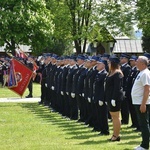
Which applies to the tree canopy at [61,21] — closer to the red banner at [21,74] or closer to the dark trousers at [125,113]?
the red banner at [21,74]

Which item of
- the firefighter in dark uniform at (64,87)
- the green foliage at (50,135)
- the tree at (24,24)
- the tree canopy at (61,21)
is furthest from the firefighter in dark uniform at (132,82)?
the tree at (24,24)

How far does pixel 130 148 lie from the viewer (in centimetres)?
1012

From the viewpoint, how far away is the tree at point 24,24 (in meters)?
39.4

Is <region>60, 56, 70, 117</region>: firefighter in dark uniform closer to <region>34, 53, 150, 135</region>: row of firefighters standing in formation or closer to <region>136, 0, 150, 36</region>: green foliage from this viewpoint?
<region>34, 53, 150, 135</region>: row of firefighters standing in formation

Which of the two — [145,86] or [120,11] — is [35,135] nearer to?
[145,86]

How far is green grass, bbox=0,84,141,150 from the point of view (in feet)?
34.2

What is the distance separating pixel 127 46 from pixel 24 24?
24.2 m

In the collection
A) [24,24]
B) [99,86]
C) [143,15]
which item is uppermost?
[24,24]

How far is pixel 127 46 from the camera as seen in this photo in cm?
6150

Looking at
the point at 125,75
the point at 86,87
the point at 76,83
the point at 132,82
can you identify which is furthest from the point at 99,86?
the point at 76,83

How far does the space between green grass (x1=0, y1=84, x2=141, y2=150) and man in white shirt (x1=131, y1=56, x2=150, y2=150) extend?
752 millimetres

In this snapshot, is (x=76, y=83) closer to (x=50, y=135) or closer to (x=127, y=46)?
(x=50, y=135)

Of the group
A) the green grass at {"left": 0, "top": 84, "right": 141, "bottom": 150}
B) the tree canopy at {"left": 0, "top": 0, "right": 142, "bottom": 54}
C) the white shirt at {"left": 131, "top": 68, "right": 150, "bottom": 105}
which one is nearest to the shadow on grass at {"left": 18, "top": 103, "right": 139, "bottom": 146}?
the green grass at {"left": 0, "top": 84, "right": 141, "bottom": 150}

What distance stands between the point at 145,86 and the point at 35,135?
381cm
